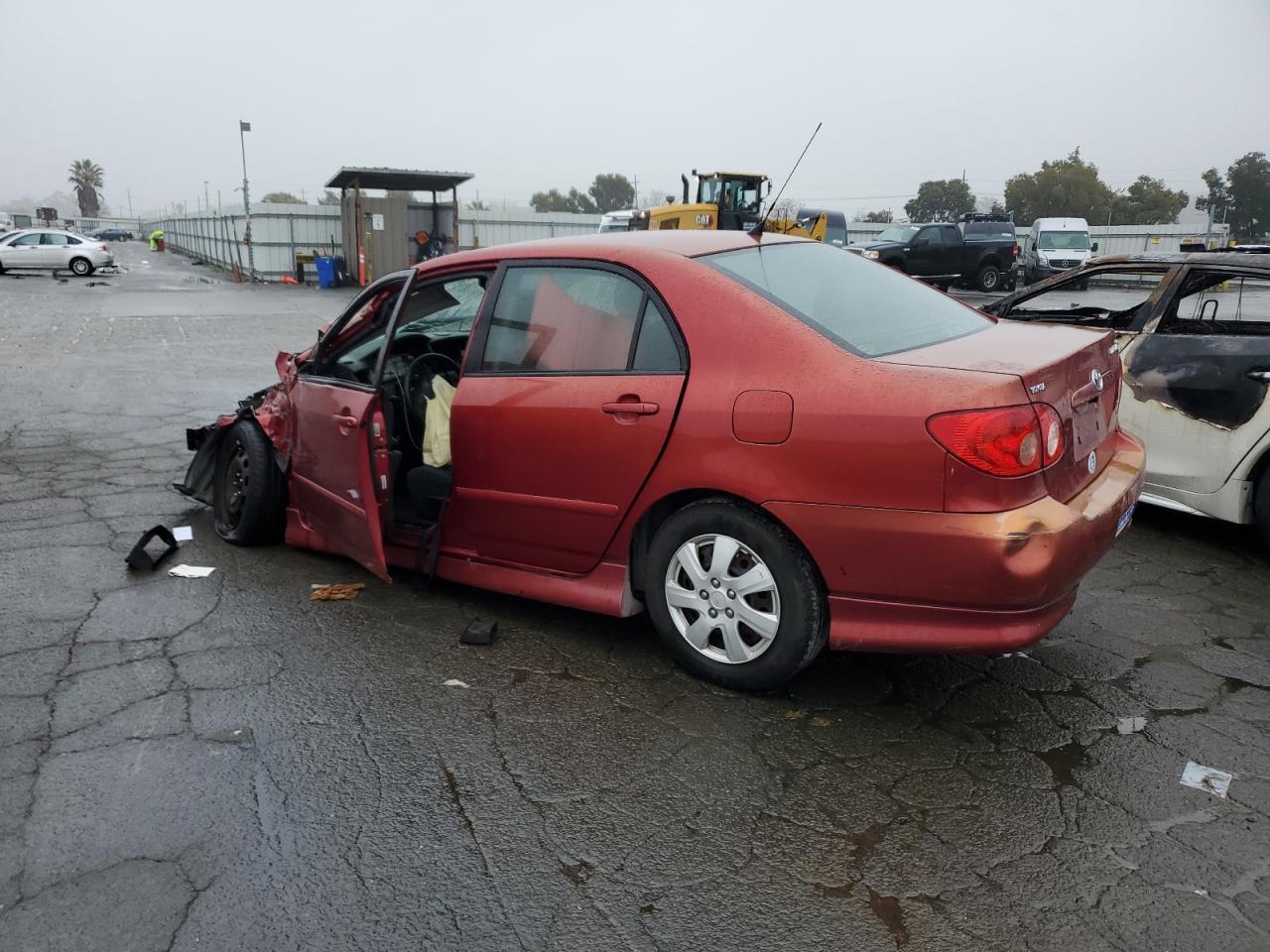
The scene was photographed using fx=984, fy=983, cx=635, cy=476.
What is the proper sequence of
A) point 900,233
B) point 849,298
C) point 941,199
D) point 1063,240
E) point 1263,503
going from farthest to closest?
point 941,199 < point 1063,240 < point 900,233 < point 1263,503 < point 849,298

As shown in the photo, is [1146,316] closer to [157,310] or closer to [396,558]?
[396,558]

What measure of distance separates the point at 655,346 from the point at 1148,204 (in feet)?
246

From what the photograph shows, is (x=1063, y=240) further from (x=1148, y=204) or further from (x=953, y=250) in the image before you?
(x=1148, y=204)

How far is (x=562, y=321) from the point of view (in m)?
3.88

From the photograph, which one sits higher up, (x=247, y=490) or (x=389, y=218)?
(x=389, y=218)

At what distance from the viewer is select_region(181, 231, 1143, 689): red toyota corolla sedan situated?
9.93ft

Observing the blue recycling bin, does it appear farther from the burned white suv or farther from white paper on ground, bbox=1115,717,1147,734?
white paper on ground, bbox=1115,717,1147,734

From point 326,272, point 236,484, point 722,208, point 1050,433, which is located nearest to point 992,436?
point 1050,433

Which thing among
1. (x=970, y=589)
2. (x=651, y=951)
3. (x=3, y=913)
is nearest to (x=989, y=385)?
(x=970, y=589)

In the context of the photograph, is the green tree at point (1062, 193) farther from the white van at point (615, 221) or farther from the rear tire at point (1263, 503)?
the rear tire at point (1263, 503)

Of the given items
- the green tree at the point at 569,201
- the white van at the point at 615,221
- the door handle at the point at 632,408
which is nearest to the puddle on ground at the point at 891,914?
the door handle at the point at 632,408

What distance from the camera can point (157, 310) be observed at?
2011 centimetres

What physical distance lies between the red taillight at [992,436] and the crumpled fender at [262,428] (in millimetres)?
3285

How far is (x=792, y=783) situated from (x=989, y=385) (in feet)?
4.43
